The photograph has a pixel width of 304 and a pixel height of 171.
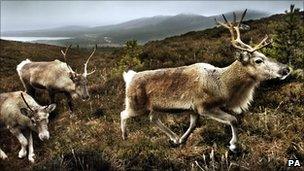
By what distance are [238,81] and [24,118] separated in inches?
207

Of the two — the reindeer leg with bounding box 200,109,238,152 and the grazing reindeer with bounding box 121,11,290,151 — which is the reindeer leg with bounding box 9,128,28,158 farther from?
the reindeer leg with bounding box 200,109,238,152

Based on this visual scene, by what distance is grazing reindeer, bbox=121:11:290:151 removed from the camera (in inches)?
386

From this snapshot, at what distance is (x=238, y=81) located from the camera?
394 inches

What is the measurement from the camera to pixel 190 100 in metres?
10.1

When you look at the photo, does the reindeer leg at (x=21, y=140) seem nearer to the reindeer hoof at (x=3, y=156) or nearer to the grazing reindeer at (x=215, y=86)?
the reindeer hoof at (x=3, y=156)

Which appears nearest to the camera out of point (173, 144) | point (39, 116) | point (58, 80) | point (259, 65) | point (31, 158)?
point (259, 65)

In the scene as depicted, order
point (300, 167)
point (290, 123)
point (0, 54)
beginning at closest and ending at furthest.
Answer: point (300, 167) < point (290, 123) < point (0, 54)

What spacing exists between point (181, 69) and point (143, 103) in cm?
112

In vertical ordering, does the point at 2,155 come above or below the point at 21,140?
below

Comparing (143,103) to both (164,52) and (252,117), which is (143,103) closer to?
(252,117)

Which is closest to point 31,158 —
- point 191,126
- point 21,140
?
point 21,140

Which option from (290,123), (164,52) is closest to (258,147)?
(290,123)

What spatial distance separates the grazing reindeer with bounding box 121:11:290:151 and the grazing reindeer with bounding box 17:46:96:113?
493 cm

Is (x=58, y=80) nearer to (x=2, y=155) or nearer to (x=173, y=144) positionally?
(x=2, y=155)
